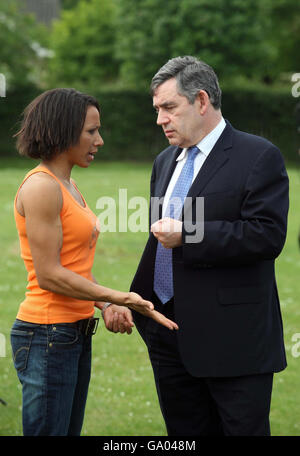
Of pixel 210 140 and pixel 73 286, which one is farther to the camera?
pixel 210 140

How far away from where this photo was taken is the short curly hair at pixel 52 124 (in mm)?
3318

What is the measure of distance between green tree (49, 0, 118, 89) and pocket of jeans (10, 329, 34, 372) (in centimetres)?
5131

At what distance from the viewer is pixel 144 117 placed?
34.5 meters

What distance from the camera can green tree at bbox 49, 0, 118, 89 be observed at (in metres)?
54.0

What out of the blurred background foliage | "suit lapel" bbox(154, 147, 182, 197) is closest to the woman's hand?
"suit lapel" bbox(154, 147, 182, 197)

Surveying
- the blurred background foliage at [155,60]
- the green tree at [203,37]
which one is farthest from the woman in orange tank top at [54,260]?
the green tree at [203,37]

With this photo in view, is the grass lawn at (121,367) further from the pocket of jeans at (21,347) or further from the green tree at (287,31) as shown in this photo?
the green tree at (287,31)

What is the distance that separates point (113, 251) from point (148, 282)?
1155 centimetres

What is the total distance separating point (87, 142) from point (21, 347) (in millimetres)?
1059

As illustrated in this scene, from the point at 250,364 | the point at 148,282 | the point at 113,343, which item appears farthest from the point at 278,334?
the point at 113,343

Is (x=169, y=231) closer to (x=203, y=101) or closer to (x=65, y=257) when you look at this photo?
(x=65, y=257)

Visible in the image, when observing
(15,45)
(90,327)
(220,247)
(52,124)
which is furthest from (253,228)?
(15,45)

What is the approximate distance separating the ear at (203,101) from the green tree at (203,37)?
37868mm

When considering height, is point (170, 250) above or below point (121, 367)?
above
